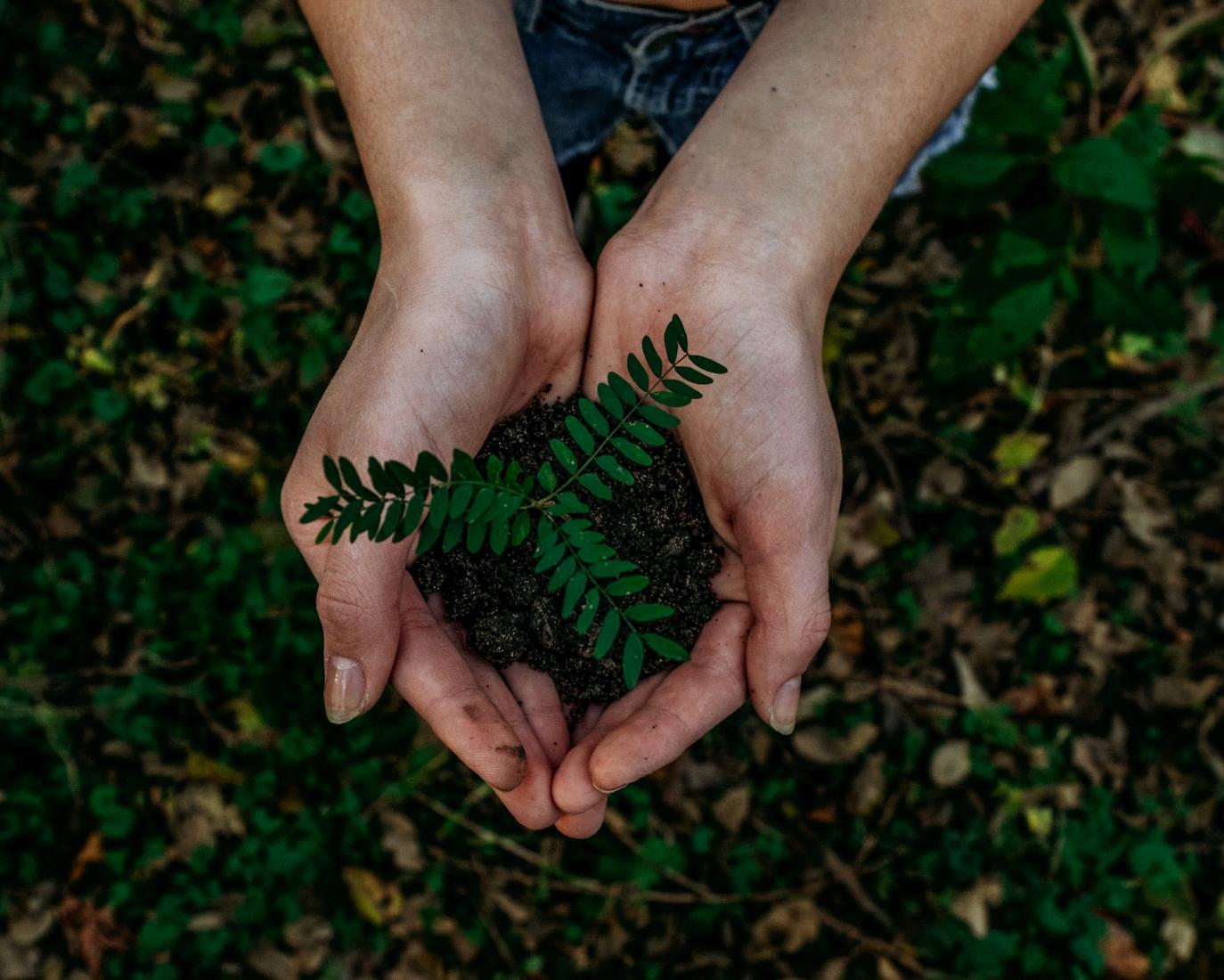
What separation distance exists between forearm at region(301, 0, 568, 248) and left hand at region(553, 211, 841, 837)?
1.27 ft

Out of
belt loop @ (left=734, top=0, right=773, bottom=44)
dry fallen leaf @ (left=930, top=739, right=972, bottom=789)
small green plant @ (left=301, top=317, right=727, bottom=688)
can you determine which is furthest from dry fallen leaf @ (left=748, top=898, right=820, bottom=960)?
belt loop @ (left=734, top=0, right=773, bottom=44)

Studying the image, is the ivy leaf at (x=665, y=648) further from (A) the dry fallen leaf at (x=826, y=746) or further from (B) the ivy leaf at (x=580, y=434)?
(A) the dry fallen leaf at (x=826, y=746)

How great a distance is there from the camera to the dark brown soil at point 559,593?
237 centimetres

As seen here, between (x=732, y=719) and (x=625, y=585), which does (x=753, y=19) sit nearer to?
(x=625, y=585)

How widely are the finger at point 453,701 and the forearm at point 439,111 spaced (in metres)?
0.96

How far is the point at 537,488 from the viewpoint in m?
2.29

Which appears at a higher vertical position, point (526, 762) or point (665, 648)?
point (665, 648)

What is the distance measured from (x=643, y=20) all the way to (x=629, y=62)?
7.6 inches

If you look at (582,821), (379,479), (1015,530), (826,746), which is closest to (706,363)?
(379,479)

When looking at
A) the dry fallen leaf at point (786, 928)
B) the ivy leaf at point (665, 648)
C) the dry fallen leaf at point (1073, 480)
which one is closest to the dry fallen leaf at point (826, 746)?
the dry fallen leaf at point (786, 928)

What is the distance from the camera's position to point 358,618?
2.15m

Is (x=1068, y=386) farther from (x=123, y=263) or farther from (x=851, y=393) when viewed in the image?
(x=123, y=263)

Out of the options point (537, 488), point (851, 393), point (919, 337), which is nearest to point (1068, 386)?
point (919, 337)

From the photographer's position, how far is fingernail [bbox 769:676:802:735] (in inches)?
94.9
